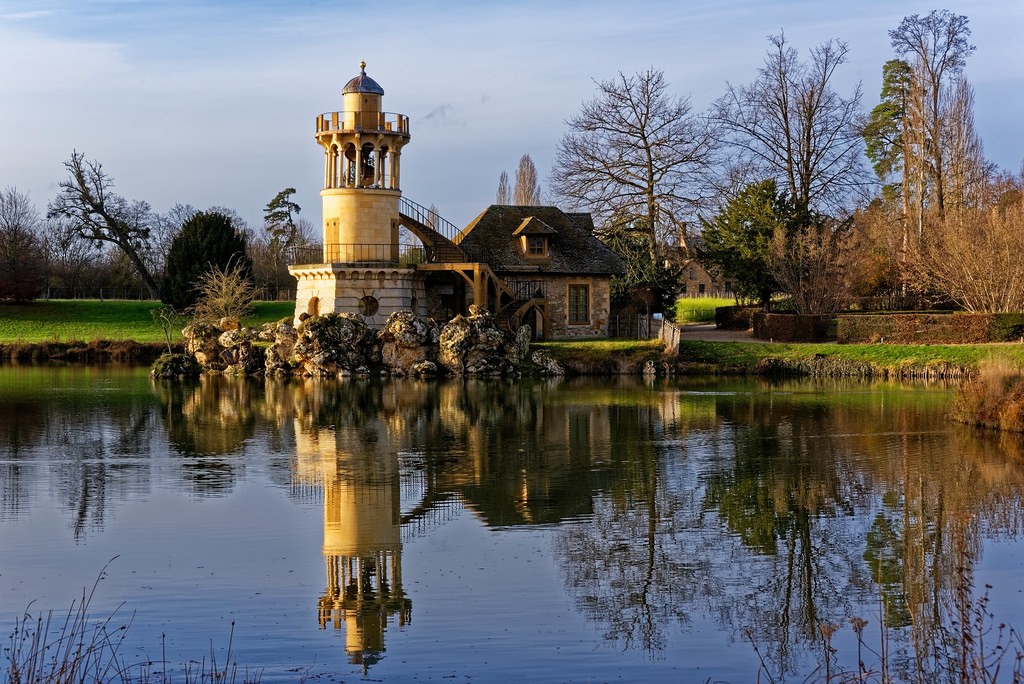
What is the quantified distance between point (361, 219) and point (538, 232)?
283 inches

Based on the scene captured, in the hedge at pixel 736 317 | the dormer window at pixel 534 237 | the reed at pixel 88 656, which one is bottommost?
the reed at pixel 88 656

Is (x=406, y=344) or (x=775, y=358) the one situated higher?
(x=406, y=344)

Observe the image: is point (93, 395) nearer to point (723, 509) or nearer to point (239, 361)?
point (239, 361)

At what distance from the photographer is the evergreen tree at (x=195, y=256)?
5712cm

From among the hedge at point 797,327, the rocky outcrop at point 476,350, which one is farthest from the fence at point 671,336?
the rocky outcrop at point 476,350

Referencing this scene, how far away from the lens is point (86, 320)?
5744cm

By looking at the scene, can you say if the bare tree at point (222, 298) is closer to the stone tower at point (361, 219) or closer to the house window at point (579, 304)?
the stone tower at point (361, 219)

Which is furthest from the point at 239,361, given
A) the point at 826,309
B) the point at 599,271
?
the point at 826,309

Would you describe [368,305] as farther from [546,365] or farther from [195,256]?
[195,256]

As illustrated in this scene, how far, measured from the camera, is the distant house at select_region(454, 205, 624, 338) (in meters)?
45.2

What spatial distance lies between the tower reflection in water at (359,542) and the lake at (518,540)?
0.06 meters

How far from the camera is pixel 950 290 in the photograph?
43.7 metres

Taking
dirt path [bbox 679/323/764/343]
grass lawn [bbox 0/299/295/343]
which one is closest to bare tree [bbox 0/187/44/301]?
grass lawn [bbox 0/299/295/343]

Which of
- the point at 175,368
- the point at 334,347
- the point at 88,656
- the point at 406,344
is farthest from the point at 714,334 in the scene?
the point at 88,656
